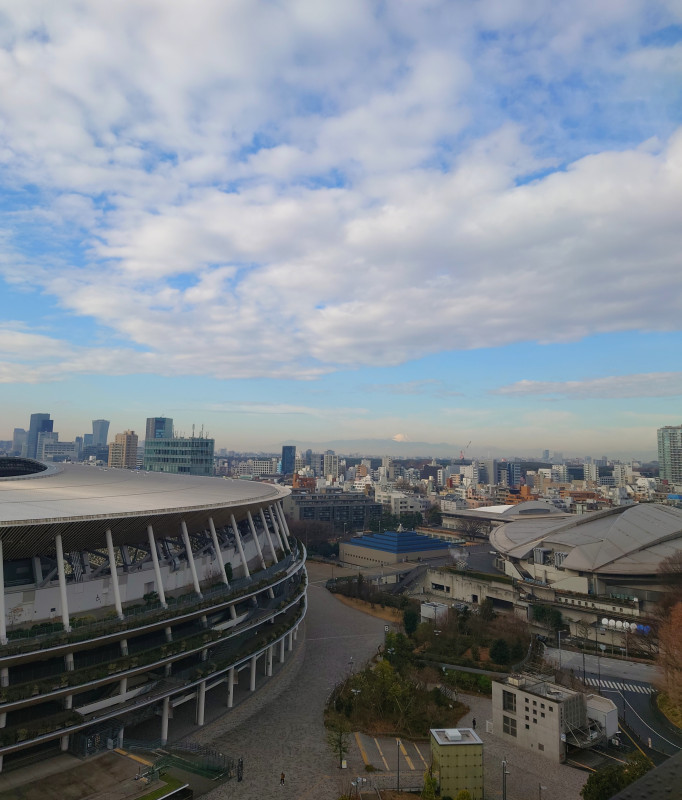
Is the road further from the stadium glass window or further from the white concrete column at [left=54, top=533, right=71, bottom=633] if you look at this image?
the white concrete column at [left=54, top=533, right=71, bottom=633]

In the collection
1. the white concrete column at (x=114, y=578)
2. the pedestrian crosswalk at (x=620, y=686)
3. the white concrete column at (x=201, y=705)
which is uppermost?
the white concrete column at (x=114, y=578)

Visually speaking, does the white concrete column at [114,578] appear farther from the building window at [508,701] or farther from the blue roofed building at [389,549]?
the blue roofed building at [389,549]

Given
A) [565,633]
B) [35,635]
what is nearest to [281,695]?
[35,635]

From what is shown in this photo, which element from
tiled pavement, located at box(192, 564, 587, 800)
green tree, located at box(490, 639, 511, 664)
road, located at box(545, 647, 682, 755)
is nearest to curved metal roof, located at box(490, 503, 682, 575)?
road, located at box(545, 647, 682, 755)

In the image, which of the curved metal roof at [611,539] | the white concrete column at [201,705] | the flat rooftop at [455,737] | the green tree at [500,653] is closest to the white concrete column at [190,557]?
the white concrete column at [201,705]

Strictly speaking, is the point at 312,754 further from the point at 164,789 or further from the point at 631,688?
the point at 631,688
